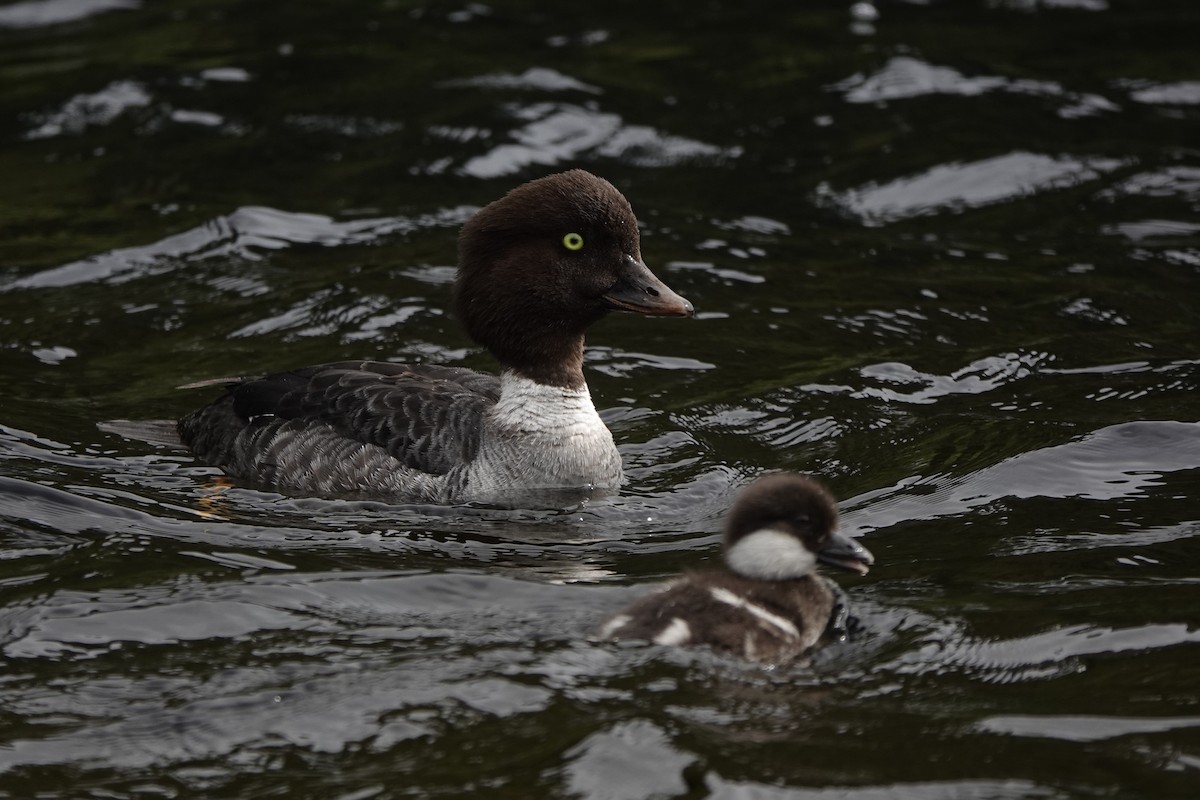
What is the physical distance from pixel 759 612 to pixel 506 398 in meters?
2.84

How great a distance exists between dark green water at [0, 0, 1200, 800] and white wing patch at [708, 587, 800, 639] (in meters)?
0.20

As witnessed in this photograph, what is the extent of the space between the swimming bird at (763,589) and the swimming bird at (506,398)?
211cm

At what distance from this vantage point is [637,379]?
10969 millimetres

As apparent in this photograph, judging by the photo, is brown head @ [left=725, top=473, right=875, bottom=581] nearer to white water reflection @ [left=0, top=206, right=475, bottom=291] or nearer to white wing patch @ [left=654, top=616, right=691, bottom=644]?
white wing patch @ [left=654, top=616, right=691, bottom=644]

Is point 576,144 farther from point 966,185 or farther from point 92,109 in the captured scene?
point 92,109

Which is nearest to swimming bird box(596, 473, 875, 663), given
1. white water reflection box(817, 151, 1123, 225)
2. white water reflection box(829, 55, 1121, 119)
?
white water reflection box(817, 151, 1123, 225)

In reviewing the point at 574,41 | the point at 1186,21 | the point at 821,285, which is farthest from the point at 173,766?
the point at 1186,21

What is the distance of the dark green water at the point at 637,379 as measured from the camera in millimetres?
6082

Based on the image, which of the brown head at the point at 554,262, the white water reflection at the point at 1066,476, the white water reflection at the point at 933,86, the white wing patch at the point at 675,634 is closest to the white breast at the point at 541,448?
the brown head at the point at 554,262

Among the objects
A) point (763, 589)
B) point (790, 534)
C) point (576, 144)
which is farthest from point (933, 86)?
point (763, 589)

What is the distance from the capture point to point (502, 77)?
53.4 ft

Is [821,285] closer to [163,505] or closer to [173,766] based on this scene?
[163,505]

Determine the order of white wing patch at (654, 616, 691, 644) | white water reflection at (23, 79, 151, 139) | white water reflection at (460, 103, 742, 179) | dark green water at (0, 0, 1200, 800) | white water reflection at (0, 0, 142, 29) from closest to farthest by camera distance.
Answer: dark green water at (0, 0, 1200, 800)
white wing patch at (654, 616, 691, 644)
white water reflection at (460, 103, 742, 179)
white water reflection at (23, 79, 151, 139)
white water reflection at (0, 0, 142, 29)

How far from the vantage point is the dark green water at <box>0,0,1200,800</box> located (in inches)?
239
